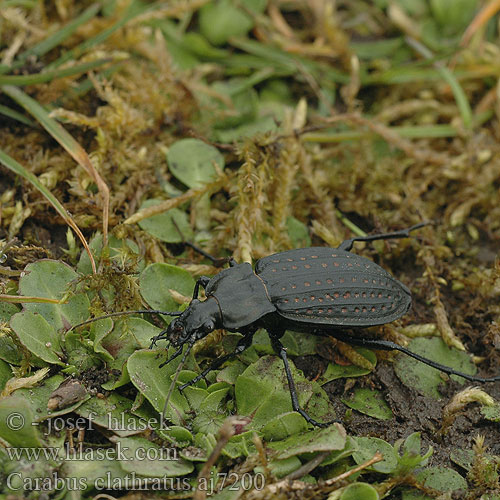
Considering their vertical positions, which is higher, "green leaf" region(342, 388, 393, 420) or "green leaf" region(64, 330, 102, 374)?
"green leaf" region(64, 330, 102, 374)

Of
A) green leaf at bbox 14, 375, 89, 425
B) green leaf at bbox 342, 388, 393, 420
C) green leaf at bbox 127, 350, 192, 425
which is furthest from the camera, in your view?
green leaf at bbox 342, 388, 393, 420

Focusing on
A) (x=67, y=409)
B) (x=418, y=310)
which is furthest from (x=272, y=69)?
(x=67, y=409)

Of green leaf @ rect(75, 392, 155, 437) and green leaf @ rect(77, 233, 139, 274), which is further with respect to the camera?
green leaf @ rect(77, 233, 139, 274)

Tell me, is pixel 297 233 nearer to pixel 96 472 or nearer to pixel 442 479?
pixel 442 479

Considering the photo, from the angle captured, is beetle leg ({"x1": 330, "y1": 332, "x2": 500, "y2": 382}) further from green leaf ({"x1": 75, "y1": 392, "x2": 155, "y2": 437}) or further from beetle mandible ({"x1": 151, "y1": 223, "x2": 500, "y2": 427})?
green leaf ({"x1": 75, "y1": 392, "x2": 155, "y2": 437})

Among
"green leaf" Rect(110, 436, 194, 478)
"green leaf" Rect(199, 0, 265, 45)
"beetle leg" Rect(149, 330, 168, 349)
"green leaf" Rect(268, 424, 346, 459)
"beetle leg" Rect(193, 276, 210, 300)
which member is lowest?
"green leaf" Rect(268, 424, 346, 459)

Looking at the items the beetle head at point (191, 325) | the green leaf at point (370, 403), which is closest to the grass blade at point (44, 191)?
the beetle head at point (191, 325)

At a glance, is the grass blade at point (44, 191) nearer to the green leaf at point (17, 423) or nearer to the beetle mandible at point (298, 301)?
the beetle mandible at point (298, 301)

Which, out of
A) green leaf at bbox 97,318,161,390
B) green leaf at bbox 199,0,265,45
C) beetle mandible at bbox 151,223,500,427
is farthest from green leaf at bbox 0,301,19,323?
green leaf at bbox 199,0,265,45
